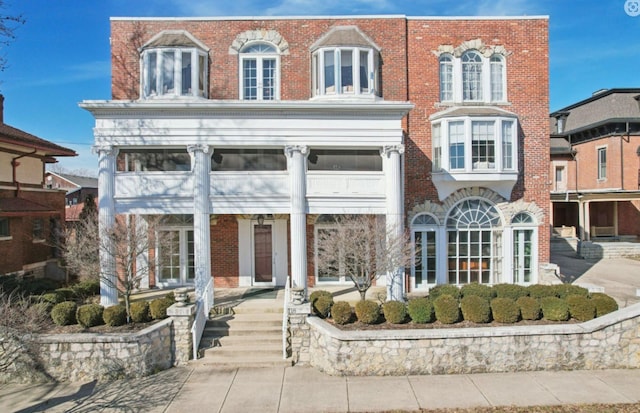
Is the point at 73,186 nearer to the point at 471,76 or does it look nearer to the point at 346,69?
the point at 346,69

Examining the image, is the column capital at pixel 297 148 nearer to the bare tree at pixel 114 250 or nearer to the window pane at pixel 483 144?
the bare tree at pixel 114 250

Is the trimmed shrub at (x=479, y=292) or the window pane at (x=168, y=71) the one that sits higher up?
the window pane at (x=168, y=71)

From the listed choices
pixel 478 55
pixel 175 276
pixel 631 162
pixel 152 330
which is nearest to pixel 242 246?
pixel 175 276

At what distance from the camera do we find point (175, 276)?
46.4ft

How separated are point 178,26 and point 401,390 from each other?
13758 millimetres

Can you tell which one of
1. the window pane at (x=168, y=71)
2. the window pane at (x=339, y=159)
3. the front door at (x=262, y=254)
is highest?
the window pane at (x=168, y=71)

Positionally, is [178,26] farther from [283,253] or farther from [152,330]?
[152,330]

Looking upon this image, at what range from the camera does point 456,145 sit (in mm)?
13422

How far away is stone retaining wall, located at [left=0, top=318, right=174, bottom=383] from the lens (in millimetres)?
8453

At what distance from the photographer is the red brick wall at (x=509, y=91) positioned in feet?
46.4


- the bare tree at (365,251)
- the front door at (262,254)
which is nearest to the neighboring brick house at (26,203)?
the front door at (262,254)

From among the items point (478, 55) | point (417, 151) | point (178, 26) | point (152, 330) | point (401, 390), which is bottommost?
point (401, 390)

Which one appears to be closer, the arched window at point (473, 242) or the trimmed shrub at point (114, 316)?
the trimmed shrub at point (114, 316)

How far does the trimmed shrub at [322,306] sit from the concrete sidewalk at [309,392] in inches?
57.6
